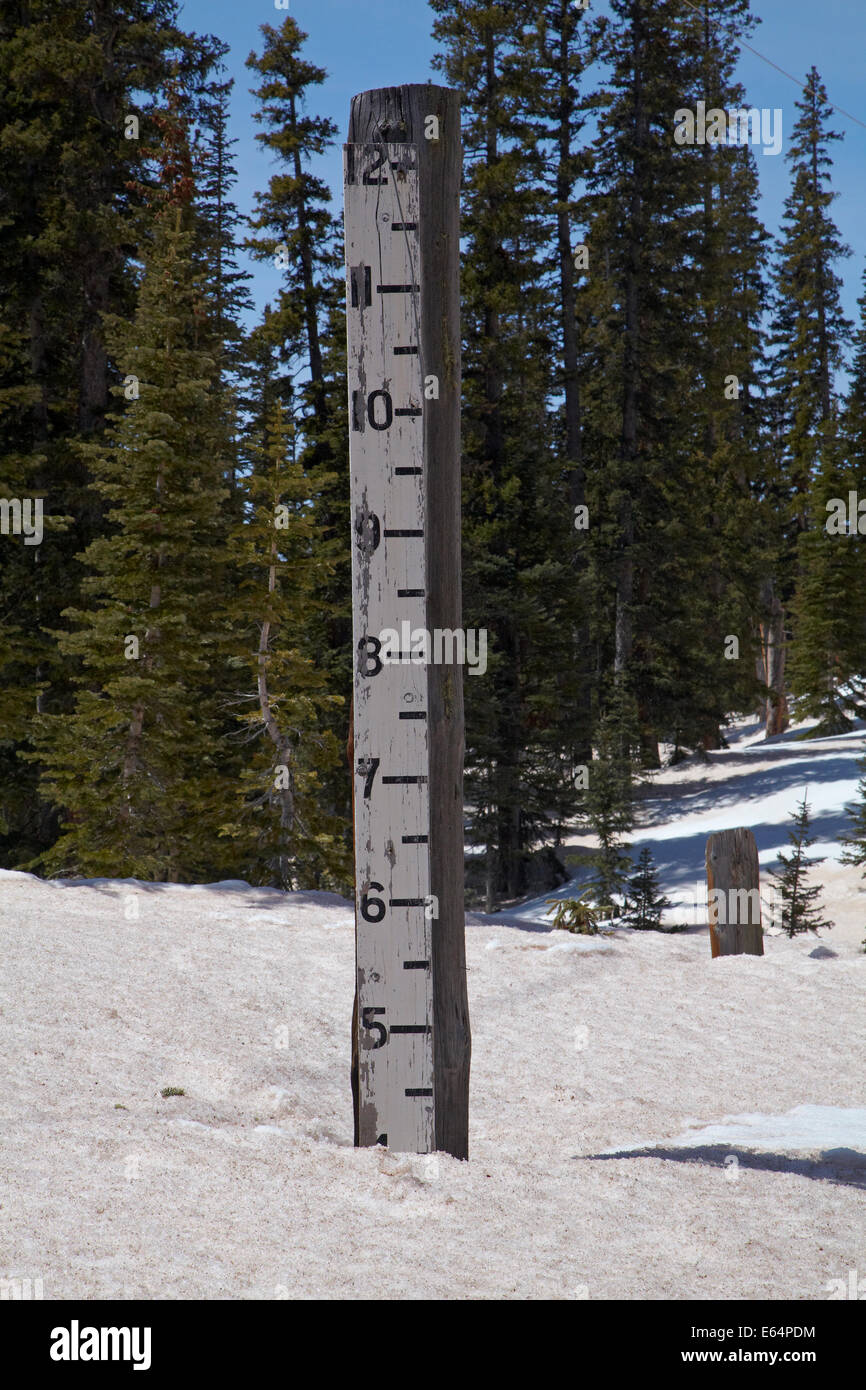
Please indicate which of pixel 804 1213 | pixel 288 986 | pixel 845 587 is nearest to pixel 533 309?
pixel 845 587

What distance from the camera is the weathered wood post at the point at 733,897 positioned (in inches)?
370

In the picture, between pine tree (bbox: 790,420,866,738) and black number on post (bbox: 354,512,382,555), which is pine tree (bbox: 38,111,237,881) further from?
pine tree (bbox: 790,420,866,738)

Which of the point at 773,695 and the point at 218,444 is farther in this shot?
the point at 773,695

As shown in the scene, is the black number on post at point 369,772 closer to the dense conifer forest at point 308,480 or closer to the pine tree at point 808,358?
the dense conifer forest at point 308,480

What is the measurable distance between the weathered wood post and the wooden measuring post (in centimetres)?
569

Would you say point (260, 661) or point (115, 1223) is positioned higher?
point (260, 661)

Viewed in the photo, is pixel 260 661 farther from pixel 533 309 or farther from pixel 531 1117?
pixel 533 309

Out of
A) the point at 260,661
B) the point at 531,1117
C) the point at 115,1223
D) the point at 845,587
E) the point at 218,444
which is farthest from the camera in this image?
the point at 845,587

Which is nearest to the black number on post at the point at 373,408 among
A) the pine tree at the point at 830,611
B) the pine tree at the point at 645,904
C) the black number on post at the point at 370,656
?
the black number on post at the point at 370,656

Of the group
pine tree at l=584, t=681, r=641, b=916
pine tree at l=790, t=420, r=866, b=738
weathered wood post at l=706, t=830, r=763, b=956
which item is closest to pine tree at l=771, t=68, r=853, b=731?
pine tree at l=790, t=420, r=866, b=738

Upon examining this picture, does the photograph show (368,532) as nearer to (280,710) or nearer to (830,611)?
(280,710)

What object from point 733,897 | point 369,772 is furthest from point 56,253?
point 369,772

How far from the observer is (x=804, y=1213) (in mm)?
3885

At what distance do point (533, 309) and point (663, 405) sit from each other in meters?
4.00
